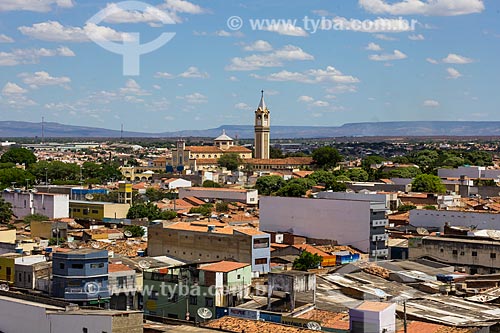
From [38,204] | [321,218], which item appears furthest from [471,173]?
[38,204]

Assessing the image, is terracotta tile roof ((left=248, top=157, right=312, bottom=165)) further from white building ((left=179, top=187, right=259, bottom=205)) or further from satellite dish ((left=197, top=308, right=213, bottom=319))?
satellite dish ((left=197, top=308, right=213, bottom=319))

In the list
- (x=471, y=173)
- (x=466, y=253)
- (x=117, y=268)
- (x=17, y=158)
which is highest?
(x=17, y=158)

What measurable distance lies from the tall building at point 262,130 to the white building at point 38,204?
150 feet

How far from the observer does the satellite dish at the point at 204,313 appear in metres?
17.0

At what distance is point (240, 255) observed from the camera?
24.3 meters

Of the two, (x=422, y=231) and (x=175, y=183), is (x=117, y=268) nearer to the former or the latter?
(x=422, y=231)

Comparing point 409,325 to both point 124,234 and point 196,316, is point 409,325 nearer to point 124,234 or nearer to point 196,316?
point 196,316

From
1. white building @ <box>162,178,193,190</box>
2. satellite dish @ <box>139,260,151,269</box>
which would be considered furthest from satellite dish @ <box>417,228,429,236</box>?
white building @ <box>162,178,193,190</box>

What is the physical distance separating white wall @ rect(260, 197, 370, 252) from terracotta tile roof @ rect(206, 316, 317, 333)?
51.7ft

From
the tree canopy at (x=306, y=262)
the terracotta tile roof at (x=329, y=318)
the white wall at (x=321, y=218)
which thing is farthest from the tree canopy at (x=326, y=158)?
the terracotta tile roof at (x=329, y=318)

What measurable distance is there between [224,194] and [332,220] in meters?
19.5

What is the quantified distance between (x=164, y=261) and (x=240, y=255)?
7.71 ft

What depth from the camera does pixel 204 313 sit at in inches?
675

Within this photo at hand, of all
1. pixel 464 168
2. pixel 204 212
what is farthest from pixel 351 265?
pixel 464 168
